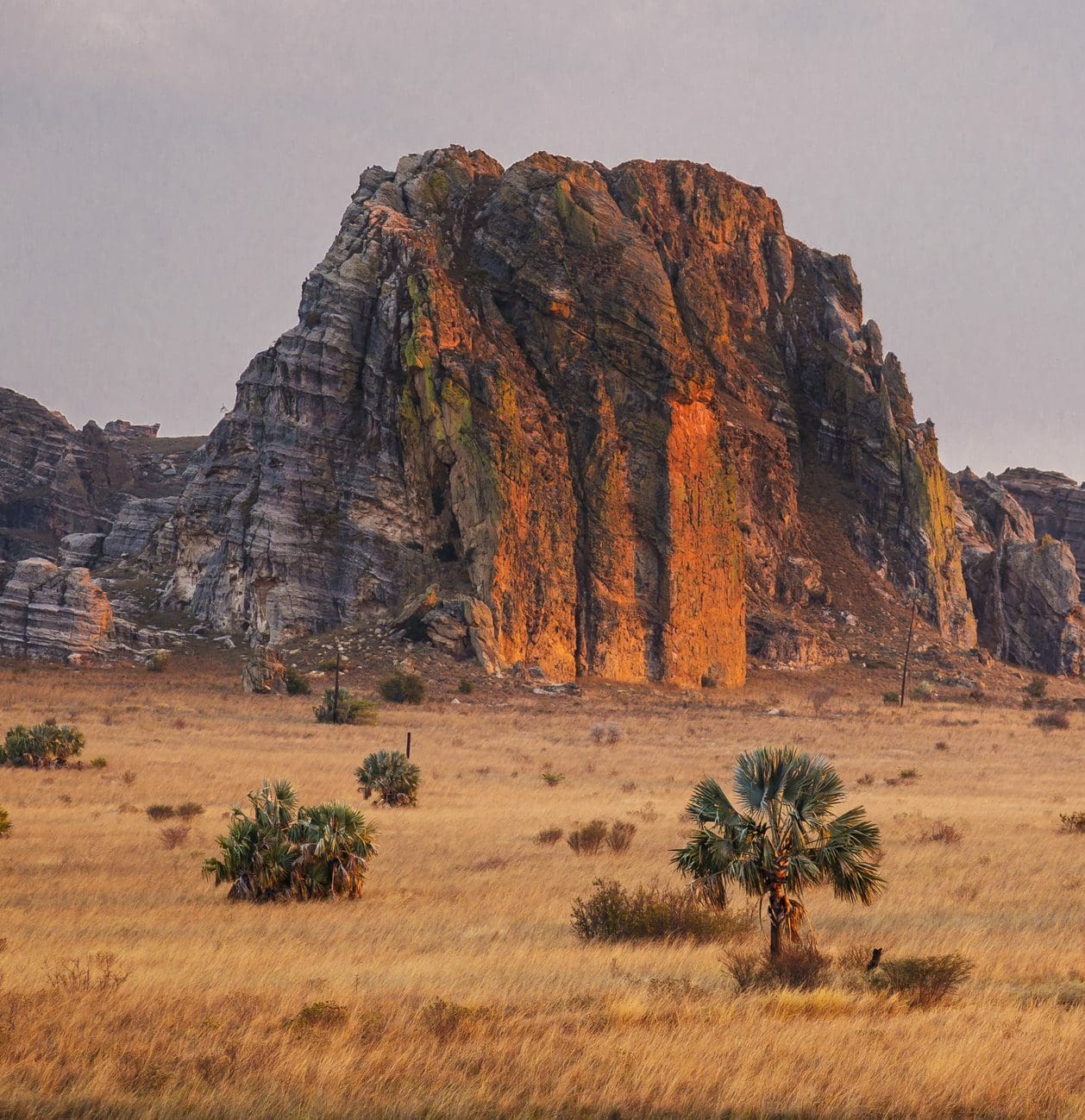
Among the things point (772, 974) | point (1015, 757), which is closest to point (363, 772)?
point (772, 974)

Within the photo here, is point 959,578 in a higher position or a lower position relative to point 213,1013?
higher

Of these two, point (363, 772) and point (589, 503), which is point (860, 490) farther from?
point (363, 772)

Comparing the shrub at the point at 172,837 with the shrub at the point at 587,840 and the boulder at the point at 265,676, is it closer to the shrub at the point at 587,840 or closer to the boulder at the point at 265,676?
the shrub at the point at 587,840

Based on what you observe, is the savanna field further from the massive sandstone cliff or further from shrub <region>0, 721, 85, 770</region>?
the massive sandstone cliff

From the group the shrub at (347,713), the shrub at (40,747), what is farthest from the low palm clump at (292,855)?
Result: the shrub at (347,713)

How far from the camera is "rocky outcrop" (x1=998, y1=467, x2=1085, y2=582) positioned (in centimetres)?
16525

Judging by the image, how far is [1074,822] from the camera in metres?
27.7

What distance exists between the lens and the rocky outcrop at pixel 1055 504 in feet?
542

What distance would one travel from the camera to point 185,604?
97.4 meters

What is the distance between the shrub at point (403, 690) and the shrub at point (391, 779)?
35.0 meters

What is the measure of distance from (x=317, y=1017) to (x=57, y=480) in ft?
481

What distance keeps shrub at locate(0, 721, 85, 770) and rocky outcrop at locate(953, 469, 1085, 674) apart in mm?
108451

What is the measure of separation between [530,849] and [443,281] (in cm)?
6904

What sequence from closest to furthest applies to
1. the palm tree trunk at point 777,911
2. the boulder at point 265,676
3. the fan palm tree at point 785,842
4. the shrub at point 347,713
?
the fan palm tree at point 785,842
the palm tree trunk at point 777,911
the shrub at point 347,713
the boulder at point 265,676
